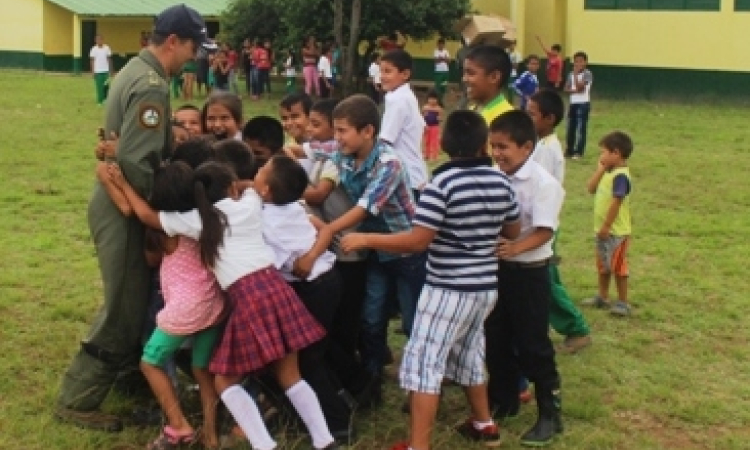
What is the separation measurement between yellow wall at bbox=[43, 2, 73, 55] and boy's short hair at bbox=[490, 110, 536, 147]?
2988 centimetres

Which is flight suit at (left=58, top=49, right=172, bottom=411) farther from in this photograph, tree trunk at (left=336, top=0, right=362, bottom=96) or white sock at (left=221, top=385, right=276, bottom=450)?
tree trunk at (left=336, top=0, right=362, bottom=96)

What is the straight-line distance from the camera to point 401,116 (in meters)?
5.70

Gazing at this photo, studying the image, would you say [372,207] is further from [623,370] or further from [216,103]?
[623,370]

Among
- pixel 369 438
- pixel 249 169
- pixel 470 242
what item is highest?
pixel 249 169

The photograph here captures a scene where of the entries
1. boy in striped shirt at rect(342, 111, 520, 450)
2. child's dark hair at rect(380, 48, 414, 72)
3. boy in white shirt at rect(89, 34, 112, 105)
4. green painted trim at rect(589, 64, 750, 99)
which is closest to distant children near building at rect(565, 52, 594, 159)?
child's dark hair at rect(380, 48, 414, 72)

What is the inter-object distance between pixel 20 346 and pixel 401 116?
247 cm

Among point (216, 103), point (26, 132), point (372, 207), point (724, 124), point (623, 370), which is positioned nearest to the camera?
point (372, 207)

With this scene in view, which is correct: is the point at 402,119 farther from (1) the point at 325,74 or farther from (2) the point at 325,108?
(1) the point at 325,74

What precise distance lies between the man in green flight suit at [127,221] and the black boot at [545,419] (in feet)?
5.83

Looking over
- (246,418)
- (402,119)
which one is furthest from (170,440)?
(402,119)

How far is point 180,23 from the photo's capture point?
13.9ft

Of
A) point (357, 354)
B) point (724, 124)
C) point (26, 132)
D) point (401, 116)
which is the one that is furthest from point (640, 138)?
point (357, 354)

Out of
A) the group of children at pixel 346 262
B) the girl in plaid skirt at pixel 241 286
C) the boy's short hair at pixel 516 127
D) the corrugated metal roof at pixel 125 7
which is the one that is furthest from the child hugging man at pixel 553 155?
the corrugated metal roof at pixel 125 7

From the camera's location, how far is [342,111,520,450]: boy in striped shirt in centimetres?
397
